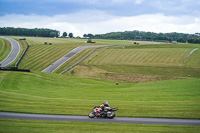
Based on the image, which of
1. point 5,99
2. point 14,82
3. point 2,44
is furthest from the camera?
point 2,44

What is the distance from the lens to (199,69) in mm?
63844

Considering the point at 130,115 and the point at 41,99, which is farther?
the point at 41,99

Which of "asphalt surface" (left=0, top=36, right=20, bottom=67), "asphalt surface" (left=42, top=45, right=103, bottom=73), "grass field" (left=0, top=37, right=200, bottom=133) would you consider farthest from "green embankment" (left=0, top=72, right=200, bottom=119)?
"asphalt surface" (left=0, top=36, right=20, bottom=67)

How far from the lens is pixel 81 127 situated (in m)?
21.4

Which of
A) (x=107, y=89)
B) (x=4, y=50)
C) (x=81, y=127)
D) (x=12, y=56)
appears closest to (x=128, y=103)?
(x=81, y=127)

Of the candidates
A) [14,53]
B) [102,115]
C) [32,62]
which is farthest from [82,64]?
[102,115]

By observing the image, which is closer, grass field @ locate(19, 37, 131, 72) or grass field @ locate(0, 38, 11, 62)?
grass field @ locate(19, 37, 131, 72)

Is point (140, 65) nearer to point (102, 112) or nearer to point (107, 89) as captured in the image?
point (107, 89)

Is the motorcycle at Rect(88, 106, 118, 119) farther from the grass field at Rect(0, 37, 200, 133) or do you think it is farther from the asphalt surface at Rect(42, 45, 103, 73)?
the asphalt surface at Rect(42, 45, 103, 73)

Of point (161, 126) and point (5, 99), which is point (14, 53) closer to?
point (5, 99)

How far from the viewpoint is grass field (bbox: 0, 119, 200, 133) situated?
812 inches

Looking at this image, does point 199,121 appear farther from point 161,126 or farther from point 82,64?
point 82,64

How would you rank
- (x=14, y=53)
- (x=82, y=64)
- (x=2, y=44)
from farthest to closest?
(x=2, y=44), (x=14, y=53), (x=82, y=64)

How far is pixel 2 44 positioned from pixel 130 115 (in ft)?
304
